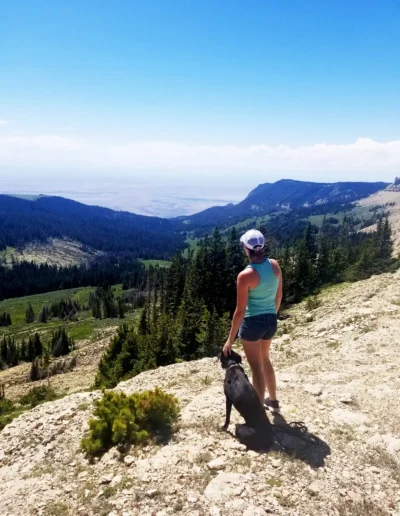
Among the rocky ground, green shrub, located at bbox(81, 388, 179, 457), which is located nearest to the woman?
the rocky ground

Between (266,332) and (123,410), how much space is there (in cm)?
406

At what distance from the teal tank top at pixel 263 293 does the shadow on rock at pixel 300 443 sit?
287cm

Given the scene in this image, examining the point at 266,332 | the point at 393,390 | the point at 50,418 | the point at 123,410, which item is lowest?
the point at 50,418

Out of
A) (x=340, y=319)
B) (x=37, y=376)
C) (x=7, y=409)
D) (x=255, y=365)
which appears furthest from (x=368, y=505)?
(x=37, y=376)

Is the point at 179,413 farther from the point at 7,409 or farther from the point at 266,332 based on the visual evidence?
the point at 7,409

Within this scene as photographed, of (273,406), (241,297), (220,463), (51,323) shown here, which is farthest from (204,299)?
(51,323)

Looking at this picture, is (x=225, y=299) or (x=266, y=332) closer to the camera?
(x=266, y=332)

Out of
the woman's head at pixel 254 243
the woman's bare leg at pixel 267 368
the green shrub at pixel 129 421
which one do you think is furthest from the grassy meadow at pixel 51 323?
the woman's head at pixel 254 243

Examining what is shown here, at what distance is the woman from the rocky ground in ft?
6.58

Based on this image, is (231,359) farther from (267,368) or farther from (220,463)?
(220,463)

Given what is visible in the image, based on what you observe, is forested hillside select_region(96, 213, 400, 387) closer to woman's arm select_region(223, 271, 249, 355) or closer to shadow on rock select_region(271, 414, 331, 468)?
shadow on rock select_region(271, 414, 331, 468)

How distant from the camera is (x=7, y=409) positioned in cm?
3056

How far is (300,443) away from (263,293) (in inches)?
138

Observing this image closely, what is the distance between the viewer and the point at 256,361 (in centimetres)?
846
